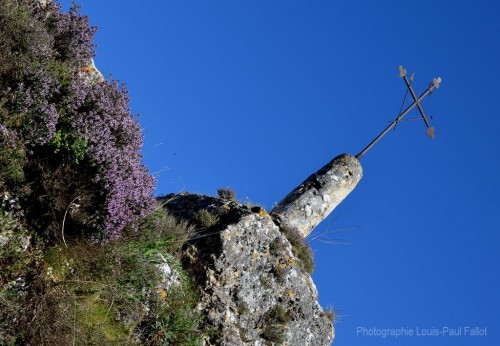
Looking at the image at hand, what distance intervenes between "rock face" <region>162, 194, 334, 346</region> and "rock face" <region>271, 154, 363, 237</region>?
2.60 metres

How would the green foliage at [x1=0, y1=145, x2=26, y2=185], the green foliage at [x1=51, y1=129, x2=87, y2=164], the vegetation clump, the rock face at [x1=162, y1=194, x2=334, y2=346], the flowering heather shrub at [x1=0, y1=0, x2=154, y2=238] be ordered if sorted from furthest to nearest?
the vegetation clump < the rock face at [x1=162, y1=194, x2=334, y2=346] < the green foliage at [x1=51, y1=129, x2=87, y2=164] < the flowering heather shrub at [x1=0, y1=0, x2=154, y2=238] < the green foliage at [x1=0, y1=145, x2=26, y2=185]

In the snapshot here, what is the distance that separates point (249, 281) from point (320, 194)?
4931 millimetres

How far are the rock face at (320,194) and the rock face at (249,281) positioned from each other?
2603 millimetres

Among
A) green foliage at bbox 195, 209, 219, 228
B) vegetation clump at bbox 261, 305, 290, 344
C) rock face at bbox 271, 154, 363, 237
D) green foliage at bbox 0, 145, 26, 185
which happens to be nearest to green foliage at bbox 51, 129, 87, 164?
green foliage at bbox 0, 145, 26, 185

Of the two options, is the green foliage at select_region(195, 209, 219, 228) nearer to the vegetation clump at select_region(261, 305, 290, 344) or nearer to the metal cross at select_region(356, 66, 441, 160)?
the vegetation clump at select_region(261, 305, 290, 344)

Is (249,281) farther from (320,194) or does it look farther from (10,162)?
(320,194)

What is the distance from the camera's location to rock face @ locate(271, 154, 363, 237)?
13102mm

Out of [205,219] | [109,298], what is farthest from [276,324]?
[109,298]

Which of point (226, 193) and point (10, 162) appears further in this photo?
point (226, 193)

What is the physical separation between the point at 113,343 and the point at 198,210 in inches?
149

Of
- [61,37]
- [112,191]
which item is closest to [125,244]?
[112,191]

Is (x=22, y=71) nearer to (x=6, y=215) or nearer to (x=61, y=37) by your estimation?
(x=61, y=37)

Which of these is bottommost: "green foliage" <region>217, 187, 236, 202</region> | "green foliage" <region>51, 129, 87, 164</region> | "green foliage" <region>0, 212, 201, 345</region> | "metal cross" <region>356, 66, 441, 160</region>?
"green foliage" <region>0, 212, 201, 345</region>

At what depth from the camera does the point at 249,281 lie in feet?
30.1
